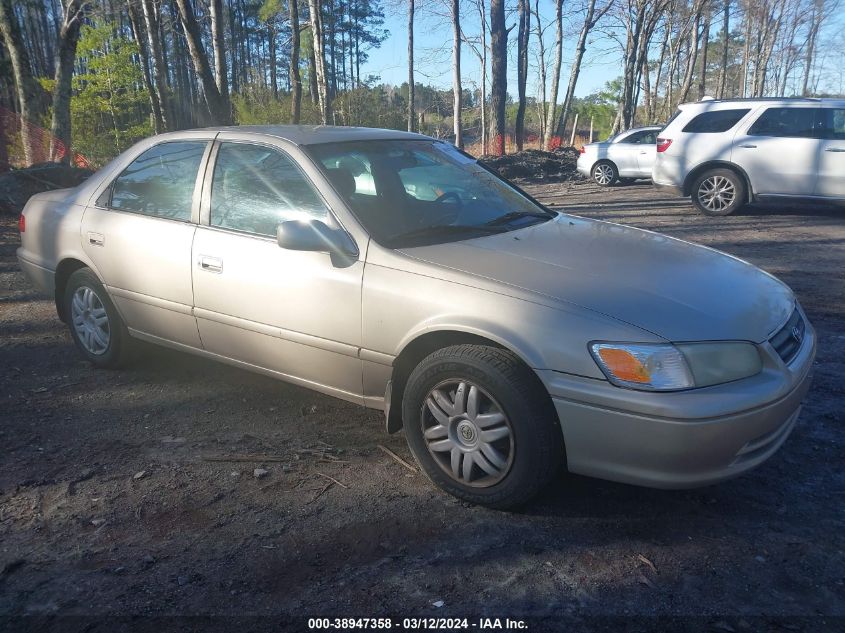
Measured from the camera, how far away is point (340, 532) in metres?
2.86

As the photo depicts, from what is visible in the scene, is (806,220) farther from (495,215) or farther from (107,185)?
(107,185)

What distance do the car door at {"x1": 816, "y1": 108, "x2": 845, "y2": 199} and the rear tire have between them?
702cm

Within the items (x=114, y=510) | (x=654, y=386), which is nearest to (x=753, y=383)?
(x=654, y=386)

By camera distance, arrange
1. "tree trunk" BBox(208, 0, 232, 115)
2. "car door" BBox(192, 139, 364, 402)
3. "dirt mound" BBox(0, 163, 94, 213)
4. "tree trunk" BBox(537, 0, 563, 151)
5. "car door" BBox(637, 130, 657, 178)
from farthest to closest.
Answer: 1. "tree trunk" BBox(537, 0, 563, 151)
2. "car door" BBox(637, 130, 657, 178)
3. "tree trunk" BBox(208, 0, 232, 115)
4. "dirt mound" BBox(0, 163, 94, 213)
5. "car door" BBox(192, 139, 364, 402)

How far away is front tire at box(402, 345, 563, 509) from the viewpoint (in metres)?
2.77

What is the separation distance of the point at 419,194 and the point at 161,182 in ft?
5.58

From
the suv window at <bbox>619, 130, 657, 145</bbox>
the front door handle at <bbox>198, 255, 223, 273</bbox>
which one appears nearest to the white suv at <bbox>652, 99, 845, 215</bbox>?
the suv window at <bbox>619, 130, 657, 145</bbox>

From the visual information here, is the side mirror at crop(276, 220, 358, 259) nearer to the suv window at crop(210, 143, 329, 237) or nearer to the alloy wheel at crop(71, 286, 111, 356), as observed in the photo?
the suv window at crop(210, 143, 329, 237)

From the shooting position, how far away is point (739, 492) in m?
3.09

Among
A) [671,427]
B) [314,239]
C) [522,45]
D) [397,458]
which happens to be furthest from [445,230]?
[522,45]

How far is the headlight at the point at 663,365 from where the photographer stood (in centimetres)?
259

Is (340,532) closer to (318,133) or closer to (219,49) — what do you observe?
(318,133)

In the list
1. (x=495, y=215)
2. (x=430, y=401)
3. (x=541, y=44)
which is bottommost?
(x=430, y=401)

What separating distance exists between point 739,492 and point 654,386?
0.93 metres
